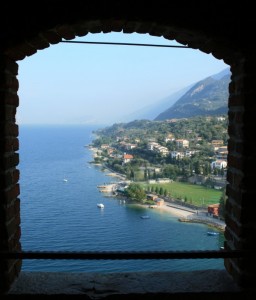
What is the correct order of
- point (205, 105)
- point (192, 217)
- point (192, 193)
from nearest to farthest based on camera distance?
point (192, 217), point (192, 193), point (205, 105)

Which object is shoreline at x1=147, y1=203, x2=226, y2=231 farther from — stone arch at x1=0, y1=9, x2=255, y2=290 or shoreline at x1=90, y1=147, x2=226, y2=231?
stone arch at x1=0, y1=9, x2=255, y2=290

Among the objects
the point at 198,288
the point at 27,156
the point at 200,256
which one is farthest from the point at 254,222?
the point at 27,156

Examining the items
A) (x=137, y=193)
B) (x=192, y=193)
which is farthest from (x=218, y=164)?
(x=137, y=193)

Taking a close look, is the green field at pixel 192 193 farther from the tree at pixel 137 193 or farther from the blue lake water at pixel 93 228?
the blue lake water at pixel 93 228

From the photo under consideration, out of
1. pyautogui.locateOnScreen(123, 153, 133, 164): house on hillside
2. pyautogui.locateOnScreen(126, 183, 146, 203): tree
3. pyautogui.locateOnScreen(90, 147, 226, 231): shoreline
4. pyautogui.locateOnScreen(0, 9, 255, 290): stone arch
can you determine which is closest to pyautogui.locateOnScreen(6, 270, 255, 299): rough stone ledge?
pyautogui.locateOnScreen(0, 9, 255, 290): stone arch

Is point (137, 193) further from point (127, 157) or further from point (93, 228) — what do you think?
point (93, 228)

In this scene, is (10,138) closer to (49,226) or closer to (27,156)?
(49,226)
